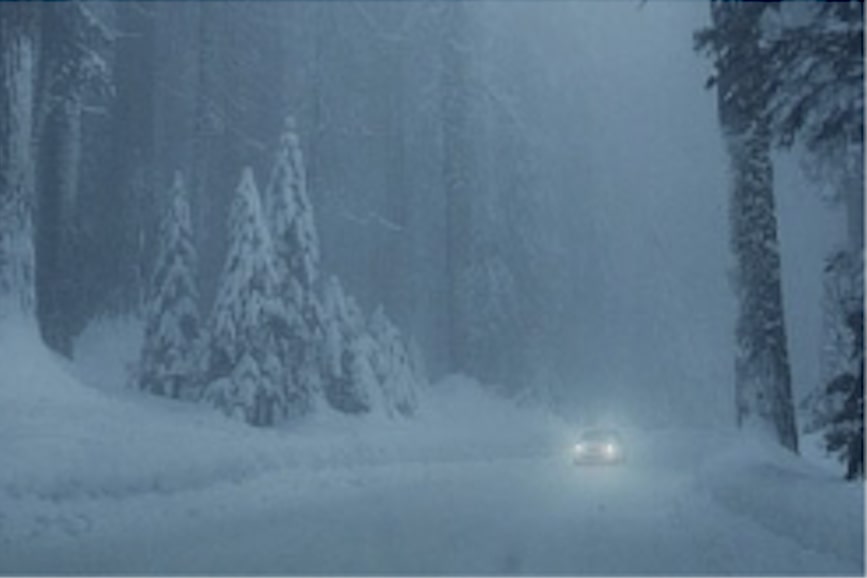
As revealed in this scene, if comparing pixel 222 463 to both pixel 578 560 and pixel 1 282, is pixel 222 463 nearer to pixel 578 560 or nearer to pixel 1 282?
pixel 1 282

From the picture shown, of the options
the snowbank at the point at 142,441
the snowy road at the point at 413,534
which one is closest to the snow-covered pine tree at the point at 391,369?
the snowbank at the point at 142,441

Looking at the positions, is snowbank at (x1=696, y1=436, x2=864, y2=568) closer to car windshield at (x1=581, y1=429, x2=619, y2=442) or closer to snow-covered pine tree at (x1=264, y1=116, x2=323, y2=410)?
car windshield at (x1=581, y1=429, x2=619, y2=442)

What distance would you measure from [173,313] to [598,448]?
13.9 m

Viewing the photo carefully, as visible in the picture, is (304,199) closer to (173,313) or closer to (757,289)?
(173,313)

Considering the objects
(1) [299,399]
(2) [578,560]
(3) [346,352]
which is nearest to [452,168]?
(3) [346,352]

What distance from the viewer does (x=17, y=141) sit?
28.3 meters

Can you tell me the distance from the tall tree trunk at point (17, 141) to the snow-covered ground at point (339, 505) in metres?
2.42

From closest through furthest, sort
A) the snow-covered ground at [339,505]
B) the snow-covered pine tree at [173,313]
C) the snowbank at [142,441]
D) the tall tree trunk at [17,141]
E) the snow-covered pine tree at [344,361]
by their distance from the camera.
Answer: the snow-covered ground at [339,505]
the snowbank at [142,441]
the tall tree trunk at [17,141]
the snow-covered pine tree at [344,361]
the snow-covered pine tree at [173,313]

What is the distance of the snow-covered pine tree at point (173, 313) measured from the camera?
3922 centimetres

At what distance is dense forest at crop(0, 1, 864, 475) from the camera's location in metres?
34.6

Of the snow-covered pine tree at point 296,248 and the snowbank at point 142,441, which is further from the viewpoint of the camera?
the snow-covered pine tree at point 296,248

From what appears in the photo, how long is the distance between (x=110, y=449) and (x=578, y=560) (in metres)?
10.5

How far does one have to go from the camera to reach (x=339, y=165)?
196 ft

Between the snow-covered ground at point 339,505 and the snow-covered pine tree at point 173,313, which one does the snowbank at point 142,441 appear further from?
the snow-covered pine tree at point 173,313
